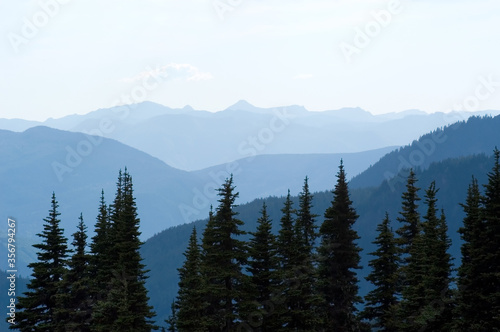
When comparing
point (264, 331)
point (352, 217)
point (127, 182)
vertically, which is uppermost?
point (127, 182)

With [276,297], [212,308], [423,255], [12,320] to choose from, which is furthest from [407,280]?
[12,320]

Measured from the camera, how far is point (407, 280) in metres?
48.0

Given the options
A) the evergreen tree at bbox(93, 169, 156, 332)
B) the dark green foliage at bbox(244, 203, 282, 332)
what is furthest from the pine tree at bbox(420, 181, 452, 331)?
the evergreen tree at bbox(93, 169, 156, 332)

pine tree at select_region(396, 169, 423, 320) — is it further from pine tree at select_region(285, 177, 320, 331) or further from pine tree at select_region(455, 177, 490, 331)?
pine tree at select_region(455, 177, 490, 331)

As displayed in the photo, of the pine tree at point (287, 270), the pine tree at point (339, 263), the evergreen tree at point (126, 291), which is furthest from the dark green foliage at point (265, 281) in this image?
the evergreen tree at point (126, 291)

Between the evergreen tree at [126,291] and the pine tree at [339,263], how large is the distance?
37.8 ft

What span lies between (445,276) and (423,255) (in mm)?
2512

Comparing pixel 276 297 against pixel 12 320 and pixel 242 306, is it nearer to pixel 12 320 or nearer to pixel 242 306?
pixel 242 306

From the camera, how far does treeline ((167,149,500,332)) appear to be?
39656mm

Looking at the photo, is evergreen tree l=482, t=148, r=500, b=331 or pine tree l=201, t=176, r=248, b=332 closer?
evergreen tree l=482, t=148, r=500, b=331

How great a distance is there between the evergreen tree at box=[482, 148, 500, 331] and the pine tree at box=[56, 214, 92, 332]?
A: 25.7 metres

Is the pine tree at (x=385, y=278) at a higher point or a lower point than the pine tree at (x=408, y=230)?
lower

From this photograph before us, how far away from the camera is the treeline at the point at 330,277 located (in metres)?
39.7

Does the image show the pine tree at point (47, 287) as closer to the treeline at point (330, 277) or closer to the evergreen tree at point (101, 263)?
the evergreen tree at point (101, 263)
